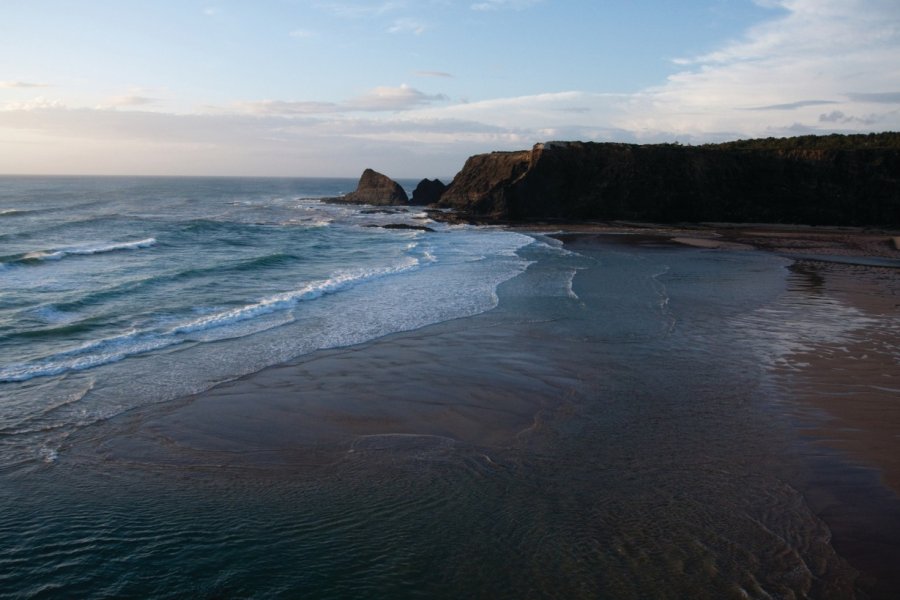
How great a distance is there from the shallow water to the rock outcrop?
5944cm

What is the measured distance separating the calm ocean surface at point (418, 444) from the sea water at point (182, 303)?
12 cm

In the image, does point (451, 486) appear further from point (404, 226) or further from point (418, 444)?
point (404, 226)

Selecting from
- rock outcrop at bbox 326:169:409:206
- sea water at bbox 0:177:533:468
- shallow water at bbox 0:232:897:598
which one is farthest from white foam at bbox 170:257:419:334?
rock outcrop at bbox 326:169:409:206

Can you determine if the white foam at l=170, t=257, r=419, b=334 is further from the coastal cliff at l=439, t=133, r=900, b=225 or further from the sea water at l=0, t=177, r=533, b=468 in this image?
the coastal cliff at l=439, t=133, r=900, b=225

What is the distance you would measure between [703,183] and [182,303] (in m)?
44.5

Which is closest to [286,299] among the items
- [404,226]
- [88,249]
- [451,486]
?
[451,486]

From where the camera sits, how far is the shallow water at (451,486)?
5.96 m

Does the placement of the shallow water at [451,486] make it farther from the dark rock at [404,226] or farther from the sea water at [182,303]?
the dark rock at [404,226]

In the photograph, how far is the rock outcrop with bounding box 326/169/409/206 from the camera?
72062 millimetres

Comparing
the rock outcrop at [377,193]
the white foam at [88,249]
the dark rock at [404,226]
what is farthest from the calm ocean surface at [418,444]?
the rock outcrop at [377,193]

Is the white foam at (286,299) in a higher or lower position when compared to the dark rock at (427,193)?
lower

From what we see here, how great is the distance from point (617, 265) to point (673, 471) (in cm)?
2123

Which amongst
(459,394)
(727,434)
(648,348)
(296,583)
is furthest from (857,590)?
(648,348)

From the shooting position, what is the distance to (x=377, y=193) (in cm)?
7344
